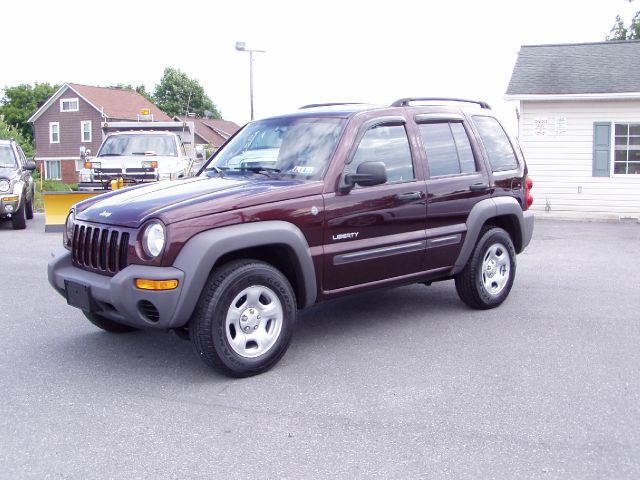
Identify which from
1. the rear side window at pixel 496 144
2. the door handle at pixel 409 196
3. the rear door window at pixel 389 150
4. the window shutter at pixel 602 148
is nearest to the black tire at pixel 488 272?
the rear side window at pixel 496 144

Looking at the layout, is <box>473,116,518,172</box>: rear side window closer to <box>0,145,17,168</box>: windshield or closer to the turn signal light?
the turn signal light

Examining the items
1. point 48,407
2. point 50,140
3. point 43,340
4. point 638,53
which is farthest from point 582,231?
point 50,140

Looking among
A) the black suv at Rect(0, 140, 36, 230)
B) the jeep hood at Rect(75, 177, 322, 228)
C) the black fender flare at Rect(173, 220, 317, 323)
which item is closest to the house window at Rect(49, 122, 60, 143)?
the black suv at Rect(0, 140, 36, 230)

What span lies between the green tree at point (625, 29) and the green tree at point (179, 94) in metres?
57.9

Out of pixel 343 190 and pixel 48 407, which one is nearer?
pixel 48 407

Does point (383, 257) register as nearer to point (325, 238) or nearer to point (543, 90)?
point (325, 238)

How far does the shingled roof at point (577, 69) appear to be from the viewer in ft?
55.8

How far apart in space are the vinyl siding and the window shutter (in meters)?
0.10

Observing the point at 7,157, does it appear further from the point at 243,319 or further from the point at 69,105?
the point at 69,105

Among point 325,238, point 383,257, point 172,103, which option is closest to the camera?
point 325,238

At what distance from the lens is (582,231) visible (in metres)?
14.3

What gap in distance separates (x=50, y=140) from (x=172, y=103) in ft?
125

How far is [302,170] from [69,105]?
55516 millimetres

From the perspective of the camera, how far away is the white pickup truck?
15.0m
